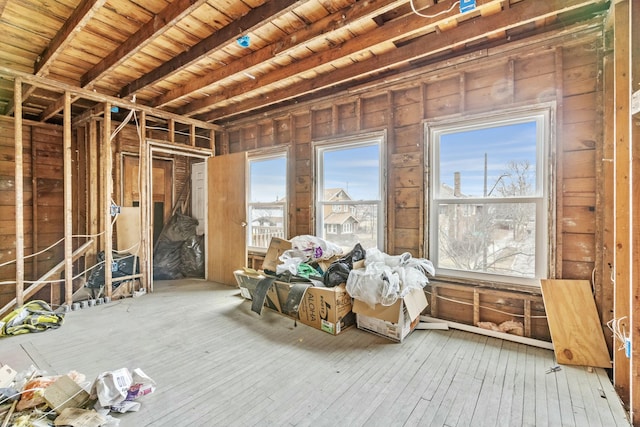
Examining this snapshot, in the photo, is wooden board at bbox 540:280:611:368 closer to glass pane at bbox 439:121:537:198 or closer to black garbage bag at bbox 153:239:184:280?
glass pane at bbox 439:121:537:198

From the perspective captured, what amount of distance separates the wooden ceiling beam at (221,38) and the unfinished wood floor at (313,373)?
2.64 metres

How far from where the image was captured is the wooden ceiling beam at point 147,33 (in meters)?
2.15

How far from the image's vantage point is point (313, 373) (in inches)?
82.7

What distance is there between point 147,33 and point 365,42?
1.89 m

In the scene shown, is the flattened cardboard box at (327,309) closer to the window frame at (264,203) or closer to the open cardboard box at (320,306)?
the open cardboard box at (320,306)

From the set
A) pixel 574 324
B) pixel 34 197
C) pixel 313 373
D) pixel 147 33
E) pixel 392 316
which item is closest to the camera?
pixel 313 373

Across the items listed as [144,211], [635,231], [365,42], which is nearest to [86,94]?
[144,211]

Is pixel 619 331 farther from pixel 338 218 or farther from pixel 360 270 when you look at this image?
pixel 338 218

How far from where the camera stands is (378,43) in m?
2.58

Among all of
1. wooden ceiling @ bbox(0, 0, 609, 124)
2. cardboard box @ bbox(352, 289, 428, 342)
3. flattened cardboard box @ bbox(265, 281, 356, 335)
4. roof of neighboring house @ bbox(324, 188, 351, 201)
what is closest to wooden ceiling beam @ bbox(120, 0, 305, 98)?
wooden ceiling @ bbox(0, 0, 609, 124)

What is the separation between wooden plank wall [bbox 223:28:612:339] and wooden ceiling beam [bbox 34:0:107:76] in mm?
2423

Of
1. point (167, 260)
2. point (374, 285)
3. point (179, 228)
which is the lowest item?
point (167, 260)

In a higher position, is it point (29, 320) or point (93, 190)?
point (93, 190)

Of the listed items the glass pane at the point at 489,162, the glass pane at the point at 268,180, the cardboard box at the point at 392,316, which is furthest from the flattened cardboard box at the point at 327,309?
the glass pane at the point at 268,180
